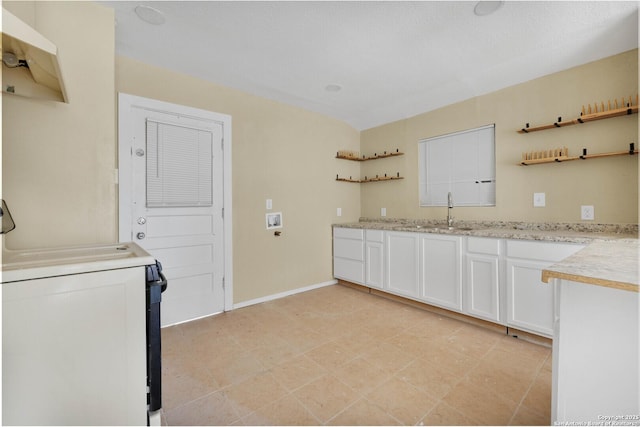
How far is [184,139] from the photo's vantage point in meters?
2.65

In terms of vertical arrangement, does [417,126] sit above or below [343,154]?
above

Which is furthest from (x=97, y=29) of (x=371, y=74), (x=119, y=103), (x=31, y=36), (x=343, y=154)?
(x=343, y=154)

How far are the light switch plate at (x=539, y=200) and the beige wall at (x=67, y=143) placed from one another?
3509 mm

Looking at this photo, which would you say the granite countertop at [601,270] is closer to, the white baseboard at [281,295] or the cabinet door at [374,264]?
the cabinet door at [374,264]

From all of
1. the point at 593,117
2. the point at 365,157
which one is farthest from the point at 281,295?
the point at 593,117

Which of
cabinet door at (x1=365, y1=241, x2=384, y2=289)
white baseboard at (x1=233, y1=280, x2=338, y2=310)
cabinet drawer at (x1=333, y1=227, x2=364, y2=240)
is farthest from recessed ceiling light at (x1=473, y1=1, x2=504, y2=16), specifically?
white baseboard at (x1=233, y1=280, x2=338, y2=310)

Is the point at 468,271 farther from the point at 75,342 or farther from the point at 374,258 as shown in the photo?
the point at 75,342

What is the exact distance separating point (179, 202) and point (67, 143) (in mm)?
1042

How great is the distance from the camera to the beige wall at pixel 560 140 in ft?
7.29

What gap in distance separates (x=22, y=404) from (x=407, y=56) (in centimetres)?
308

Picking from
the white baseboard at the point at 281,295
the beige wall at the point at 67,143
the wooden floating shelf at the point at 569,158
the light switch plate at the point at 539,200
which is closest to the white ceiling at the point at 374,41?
the beige wall at the point at 67,143

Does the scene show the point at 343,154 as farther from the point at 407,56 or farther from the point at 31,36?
the point at 31,36

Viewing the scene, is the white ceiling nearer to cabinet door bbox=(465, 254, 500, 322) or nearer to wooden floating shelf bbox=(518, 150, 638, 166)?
wooden floating shelf bbox=(518, 150, 638, 166)

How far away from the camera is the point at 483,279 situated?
246 cm
